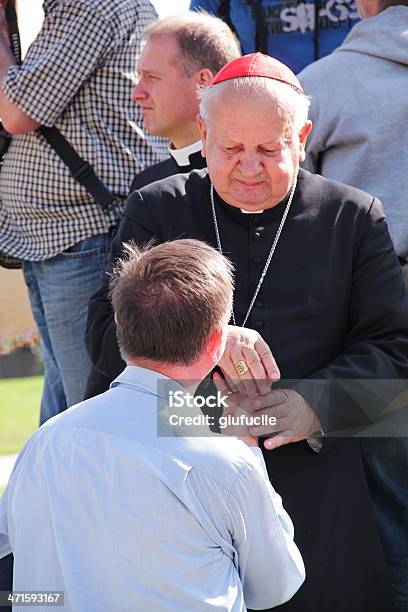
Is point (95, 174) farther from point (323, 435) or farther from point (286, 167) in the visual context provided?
point (323, 435)

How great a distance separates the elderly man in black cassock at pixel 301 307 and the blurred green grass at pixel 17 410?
270 inches

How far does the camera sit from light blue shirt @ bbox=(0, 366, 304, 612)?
2.29 meters

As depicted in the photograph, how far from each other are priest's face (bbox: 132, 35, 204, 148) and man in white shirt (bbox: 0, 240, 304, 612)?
A: 1694 mm

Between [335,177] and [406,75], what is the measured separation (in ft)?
1.39

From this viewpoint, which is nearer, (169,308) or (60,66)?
(169,308)

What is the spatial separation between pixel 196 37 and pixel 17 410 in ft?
32.9

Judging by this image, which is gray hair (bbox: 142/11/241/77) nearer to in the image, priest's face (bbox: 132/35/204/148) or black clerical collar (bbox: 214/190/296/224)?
priest's face (bbox: 132/35/204/148)

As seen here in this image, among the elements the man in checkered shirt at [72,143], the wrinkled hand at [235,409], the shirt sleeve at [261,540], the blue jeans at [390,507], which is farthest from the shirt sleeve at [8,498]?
the man in checkered shirt at [72,143]

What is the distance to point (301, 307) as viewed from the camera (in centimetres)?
313

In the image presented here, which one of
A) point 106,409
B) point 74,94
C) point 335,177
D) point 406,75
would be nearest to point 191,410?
point 106,409

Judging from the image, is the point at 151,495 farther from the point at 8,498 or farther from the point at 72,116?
the point at 72,116

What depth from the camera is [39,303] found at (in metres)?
4.29

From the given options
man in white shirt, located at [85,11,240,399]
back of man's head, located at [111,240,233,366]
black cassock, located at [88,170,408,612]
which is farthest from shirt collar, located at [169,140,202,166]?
back of man's head, located at [111,240,233,366]

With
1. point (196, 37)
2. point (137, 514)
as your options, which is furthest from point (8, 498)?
point (196, 37)
